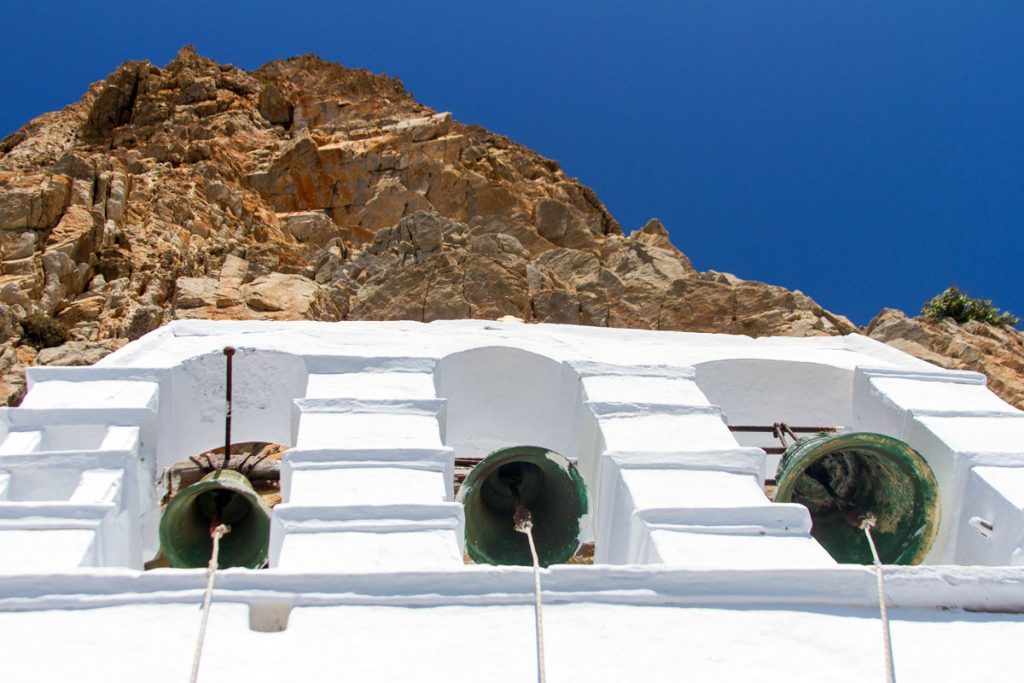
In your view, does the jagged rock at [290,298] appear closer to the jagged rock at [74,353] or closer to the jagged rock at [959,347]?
the jagged rock at [74,353]

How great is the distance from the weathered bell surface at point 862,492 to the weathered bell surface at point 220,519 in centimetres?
301

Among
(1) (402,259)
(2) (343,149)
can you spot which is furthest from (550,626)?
(2) (343,149)

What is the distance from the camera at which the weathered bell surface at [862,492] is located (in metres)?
5.86

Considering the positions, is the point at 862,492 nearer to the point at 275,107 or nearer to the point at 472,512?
the point at 472,512

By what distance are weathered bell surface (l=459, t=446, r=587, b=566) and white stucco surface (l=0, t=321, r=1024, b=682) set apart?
0.10 m

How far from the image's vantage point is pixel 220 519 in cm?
603

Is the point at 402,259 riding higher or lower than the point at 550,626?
higher

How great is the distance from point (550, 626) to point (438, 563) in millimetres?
770

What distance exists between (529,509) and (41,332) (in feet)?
47.7

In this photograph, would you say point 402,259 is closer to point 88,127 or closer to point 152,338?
point 152,338

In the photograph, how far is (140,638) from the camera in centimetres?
381

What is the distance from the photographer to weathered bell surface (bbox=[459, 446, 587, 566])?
19.5 ft

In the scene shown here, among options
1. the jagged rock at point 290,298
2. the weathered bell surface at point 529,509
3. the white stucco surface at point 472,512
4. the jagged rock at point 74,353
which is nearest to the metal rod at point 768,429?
the white stucco surface at point 472,512

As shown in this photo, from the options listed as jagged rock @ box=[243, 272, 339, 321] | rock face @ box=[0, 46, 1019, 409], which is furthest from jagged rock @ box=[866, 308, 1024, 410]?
jagged rock @ box=[243, 272, 339, 321]
